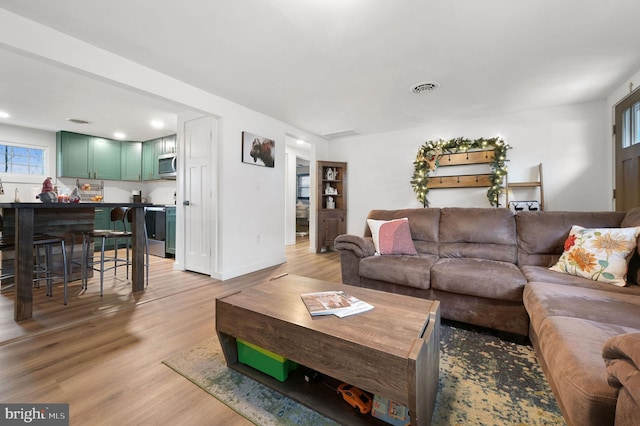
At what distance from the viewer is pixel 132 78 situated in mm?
2486

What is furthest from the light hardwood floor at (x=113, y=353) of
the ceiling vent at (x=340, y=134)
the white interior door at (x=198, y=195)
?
the ceiling vent at (x=340, y=134)

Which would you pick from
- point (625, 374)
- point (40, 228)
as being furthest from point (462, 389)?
point (40, 228)

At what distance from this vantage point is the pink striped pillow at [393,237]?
2.70 m

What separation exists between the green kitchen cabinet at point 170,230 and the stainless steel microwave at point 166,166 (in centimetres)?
77

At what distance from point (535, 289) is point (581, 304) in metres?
0.28

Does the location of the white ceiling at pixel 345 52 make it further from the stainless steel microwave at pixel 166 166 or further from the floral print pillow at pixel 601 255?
the floral print pillow at pixel 601 255

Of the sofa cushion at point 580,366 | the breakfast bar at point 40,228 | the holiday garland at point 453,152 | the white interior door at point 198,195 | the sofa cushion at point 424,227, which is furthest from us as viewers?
the holiday garland at point 453,152

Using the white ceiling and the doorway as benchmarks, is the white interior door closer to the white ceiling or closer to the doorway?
the white ceiling

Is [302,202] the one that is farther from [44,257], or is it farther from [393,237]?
[44,257]

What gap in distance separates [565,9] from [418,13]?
3.26 ft

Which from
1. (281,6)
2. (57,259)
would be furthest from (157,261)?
(281,6)

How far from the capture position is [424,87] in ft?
10.1

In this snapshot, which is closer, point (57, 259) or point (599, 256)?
point (599, 256)

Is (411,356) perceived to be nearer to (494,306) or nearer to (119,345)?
(494,306)
